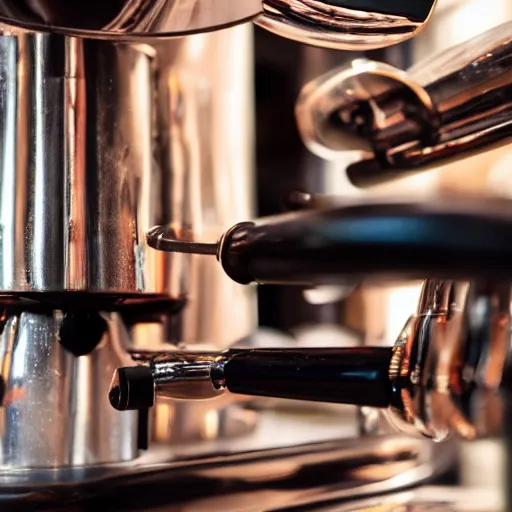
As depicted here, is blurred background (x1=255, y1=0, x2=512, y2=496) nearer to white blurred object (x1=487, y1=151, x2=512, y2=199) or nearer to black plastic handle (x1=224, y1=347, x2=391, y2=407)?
white blurred object (x1=487, y1=151, x2=512, y2=199)

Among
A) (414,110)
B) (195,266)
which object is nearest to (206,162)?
(195,266)

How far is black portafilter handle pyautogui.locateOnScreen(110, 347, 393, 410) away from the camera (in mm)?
323

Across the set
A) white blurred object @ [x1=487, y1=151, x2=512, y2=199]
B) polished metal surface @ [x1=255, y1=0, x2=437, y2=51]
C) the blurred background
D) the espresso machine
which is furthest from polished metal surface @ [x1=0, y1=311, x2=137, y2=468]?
white blurred object @ [x1=487, y1=151, x2=512, y2=199]

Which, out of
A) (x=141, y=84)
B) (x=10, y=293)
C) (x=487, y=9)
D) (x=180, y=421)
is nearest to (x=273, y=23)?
(x=141, y=84)

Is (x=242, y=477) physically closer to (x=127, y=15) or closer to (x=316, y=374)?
(x=316, y=374)

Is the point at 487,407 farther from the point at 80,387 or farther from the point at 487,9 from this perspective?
the point at 487,9

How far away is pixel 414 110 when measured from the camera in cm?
48

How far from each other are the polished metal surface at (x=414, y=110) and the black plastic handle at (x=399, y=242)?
0.71ft

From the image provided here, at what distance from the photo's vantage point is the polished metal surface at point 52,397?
421 millimetres

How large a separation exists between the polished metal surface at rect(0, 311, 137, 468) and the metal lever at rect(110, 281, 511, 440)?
0.18ft

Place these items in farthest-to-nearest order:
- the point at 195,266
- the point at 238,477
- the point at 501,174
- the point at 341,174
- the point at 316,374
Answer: the point at 341,174 → the point at 501,174 → the point at 195,266 → the point at 238,477 → the point at 316,374

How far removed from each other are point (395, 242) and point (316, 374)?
0.12m

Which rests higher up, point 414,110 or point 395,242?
point 414,110

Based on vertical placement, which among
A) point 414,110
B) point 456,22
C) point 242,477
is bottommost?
point 242,477
